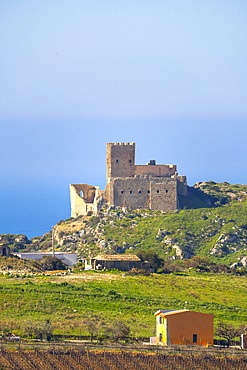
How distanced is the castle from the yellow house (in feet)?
109

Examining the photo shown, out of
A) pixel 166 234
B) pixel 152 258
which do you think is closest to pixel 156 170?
pixel 166 234

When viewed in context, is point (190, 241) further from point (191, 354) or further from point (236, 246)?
point (191, 354)

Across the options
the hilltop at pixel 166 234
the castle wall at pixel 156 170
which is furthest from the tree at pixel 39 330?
the castle wall at pixel 156 170

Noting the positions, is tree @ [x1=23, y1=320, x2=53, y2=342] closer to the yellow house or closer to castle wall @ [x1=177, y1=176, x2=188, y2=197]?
the yellow house

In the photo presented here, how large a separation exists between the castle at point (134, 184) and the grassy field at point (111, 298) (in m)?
16.1

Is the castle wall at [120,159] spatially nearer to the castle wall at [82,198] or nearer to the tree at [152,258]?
the castle wall at [82,198]

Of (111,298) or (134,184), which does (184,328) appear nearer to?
(111,298)

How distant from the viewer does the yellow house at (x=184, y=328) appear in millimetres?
53312

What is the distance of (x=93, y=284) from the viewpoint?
66.4m

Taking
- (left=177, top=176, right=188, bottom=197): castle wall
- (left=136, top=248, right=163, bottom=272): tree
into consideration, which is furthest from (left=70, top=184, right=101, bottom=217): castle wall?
(left=136, top=248, right=163, bottom=272): tree

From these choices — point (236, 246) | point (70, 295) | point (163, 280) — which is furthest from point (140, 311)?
point (236, 246)

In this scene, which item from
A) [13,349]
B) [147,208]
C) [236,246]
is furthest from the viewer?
[147,208]

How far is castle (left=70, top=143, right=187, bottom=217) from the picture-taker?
87125mm

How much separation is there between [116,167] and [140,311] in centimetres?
2883
